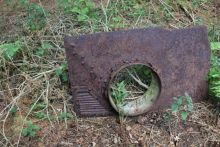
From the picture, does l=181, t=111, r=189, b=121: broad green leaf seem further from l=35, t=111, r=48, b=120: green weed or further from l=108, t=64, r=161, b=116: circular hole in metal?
l=35, t=111, r=48, b=120: green weed

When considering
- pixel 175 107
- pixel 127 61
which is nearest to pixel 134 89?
pixel 127 61

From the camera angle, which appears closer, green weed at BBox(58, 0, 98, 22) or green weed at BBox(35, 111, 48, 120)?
green weed at BBox(35, 111, 48, 120)

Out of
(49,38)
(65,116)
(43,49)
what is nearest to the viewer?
(65,116)

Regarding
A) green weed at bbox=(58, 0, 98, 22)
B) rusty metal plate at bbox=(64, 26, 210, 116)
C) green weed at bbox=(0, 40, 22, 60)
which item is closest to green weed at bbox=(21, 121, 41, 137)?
rusty metal plate at bbox=(64, 26, 210, 116)

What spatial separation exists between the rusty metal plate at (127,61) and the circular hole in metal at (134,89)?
0.21 ft

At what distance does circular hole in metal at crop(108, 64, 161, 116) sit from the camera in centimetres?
365

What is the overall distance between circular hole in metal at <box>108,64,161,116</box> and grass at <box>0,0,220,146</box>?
458mm

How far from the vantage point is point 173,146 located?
3449mm

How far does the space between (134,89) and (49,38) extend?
48.8 inches

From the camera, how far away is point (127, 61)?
143 inches

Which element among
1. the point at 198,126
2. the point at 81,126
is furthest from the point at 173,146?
the point at 81,126

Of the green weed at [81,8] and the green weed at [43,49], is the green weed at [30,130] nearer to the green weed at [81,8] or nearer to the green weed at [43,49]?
the green weed at [43,49]

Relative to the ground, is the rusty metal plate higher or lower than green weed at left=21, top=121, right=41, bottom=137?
Result: higher

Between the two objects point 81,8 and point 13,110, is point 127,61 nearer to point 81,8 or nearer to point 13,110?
point 13,110
